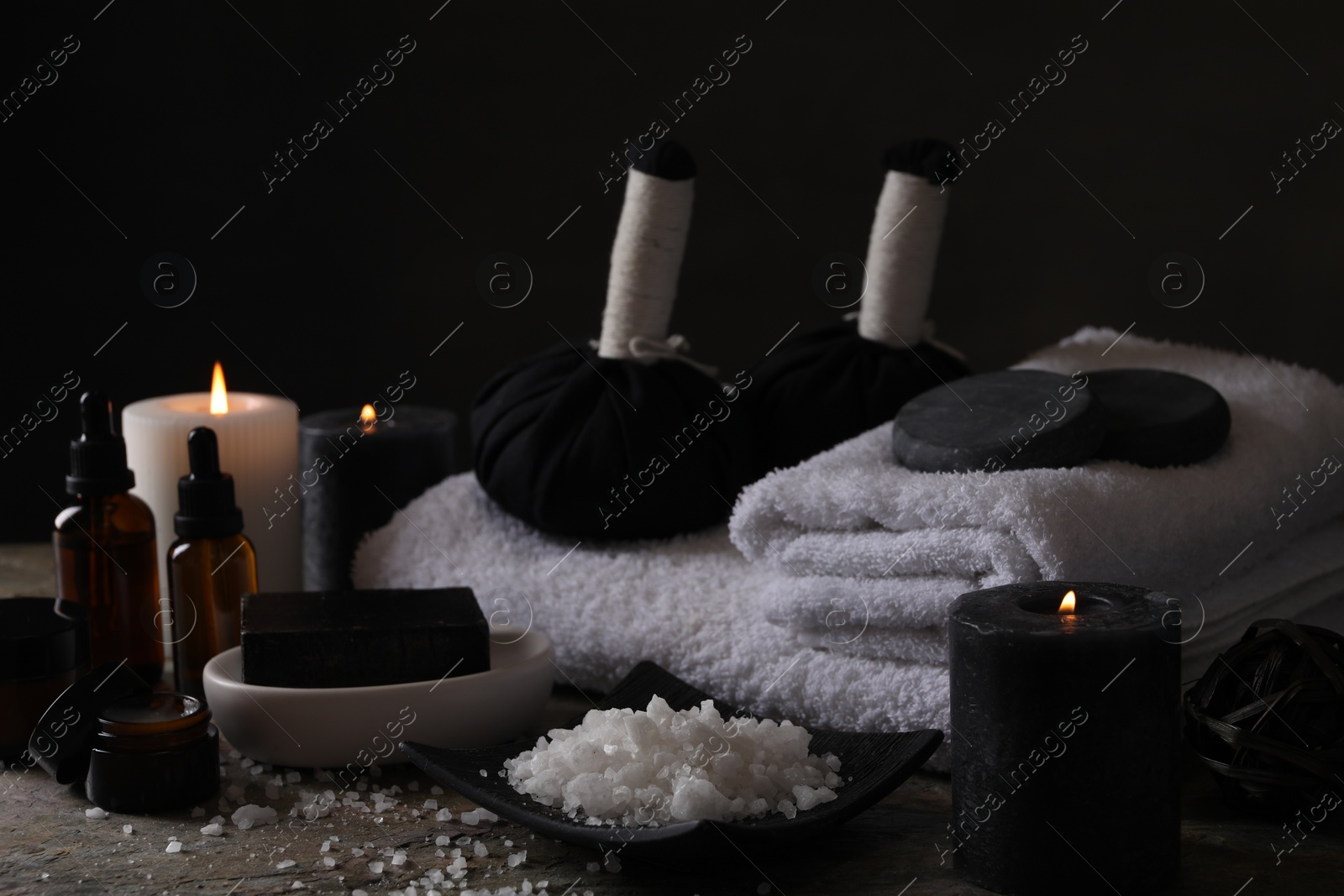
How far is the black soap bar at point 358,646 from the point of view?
730 millimetres

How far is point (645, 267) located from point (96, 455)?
39cm

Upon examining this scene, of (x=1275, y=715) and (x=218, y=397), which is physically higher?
(x=218, y=397)

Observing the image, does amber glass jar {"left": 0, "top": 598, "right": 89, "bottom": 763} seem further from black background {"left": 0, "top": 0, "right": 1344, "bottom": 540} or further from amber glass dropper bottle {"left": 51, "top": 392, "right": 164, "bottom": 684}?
black background {"left": 0, "top": 0, "right": 1344, "bottom": 540}

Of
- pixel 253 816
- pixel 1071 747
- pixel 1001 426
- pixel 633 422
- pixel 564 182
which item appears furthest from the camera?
pixel 564 182

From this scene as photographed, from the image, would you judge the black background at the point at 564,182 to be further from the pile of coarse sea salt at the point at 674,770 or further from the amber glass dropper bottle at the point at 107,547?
the pile of coarse sea salt at the point at 674,770

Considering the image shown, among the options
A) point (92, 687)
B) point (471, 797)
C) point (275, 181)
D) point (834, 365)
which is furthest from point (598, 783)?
point (275, 181)

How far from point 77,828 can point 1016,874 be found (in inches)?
18.2

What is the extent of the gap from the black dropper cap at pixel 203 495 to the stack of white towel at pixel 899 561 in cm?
17

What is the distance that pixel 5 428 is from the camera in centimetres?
147

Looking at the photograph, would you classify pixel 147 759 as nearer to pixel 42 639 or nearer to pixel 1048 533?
pixel 42 639

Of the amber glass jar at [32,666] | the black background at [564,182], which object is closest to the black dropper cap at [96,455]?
the amber glass jar at [32,666]

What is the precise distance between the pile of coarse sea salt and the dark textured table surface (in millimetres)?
22

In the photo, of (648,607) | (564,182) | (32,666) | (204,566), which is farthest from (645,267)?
(564,182)

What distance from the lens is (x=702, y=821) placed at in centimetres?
55
